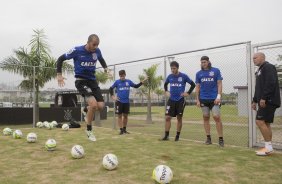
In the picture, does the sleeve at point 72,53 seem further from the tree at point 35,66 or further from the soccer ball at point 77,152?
the tree at point 35,66

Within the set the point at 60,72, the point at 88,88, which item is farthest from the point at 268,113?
the point at 60,72

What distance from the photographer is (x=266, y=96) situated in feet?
19.4

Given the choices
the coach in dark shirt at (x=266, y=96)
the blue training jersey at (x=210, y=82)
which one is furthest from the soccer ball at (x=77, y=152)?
the coach in dark shirt at (x=266, y=96)

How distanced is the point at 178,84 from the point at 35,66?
851cm

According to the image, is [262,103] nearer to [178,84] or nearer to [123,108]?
[178,84]

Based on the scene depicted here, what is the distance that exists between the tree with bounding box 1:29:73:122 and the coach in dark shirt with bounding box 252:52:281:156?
33.5 feet

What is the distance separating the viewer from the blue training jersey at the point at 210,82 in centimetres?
739

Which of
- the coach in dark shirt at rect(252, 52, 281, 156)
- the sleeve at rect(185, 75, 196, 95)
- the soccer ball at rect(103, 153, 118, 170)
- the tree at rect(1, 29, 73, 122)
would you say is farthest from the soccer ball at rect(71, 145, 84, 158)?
the tree at rect(1, 29, 73, 122)

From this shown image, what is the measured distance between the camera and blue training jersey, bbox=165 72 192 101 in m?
8.34

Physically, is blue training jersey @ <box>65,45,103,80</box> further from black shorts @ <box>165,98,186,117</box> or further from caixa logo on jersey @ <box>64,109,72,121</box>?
caixa logo on jersey @ <box>64,109,72,121</box>

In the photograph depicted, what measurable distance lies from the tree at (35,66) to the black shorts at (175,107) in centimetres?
753

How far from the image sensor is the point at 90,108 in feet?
23.4

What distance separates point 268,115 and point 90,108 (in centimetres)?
389

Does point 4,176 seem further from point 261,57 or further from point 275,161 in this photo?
point 261,57
